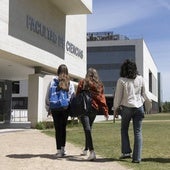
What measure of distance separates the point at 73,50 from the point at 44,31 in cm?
662

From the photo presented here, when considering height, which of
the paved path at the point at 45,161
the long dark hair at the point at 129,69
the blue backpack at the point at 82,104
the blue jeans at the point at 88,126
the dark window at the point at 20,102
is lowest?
the paved path at the point at 45,161

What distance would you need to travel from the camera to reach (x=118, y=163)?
8938 mm

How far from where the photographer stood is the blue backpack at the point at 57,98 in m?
9.59

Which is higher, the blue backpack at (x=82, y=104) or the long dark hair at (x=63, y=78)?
the long dark hair at (x=63, y=78)

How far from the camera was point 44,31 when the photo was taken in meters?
25.0

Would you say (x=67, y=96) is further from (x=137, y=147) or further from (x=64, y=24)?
(x=64, y=24)

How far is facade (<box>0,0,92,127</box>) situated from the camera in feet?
67.2

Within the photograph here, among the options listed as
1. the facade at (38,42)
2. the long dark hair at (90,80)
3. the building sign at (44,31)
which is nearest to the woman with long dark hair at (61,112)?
the long dark hair at (90,80)

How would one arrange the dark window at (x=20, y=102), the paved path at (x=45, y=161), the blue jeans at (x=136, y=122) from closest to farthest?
1. the paved path at (x=45, y=161)
2. the blue jeans at (x=136, y=122)
3. the dark window at (x=20, y=102)

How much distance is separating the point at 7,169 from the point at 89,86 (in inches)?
97.8

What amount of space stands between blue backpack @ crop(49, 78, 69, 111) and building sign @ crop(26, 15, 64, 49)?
1315 centimetres

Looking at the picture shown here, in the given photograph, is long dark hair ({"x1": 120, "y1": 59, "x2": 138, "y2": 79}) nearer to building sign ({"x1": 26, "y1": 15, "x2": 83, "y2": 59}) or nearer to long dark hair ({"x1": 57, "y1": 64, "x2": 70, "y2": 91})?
long dark hair ({"x1": 57, "y1": 64, "x2": 70, "y2": 91})

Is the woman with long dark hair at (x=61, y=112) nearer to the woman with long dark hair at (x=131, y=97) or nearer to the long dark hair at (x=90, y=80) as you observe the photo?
the long dark hair at (x=90, y=80)

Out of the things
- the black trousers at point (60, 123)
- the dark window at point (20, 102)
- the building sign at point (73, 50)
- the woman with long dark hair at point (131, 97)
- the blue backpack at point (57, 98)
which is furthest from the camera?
the dark window at point (20, 102)
